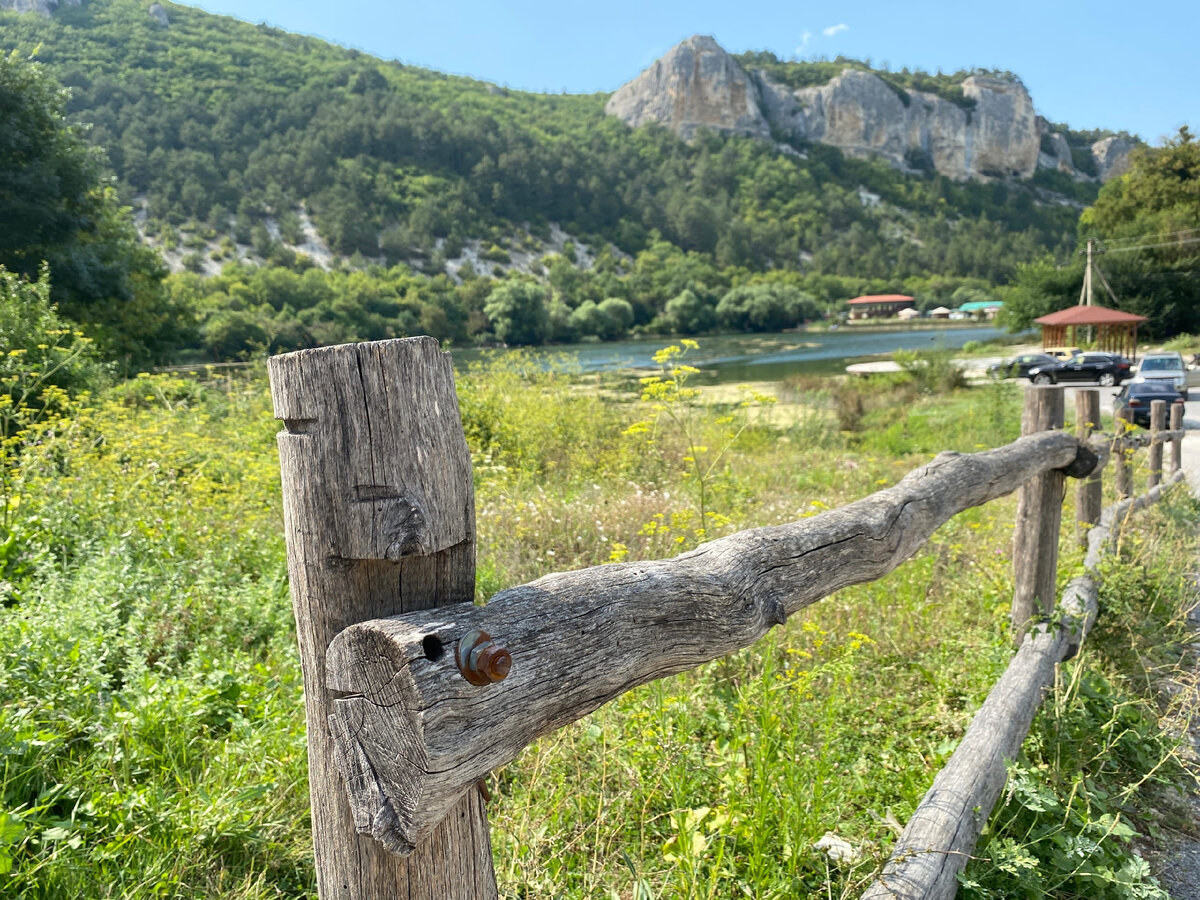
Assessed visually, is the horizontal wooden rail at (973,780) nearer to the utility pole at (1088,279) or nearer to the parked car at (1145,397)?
the parked car at (1145,397)

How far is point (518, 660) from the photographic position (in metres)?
0.88

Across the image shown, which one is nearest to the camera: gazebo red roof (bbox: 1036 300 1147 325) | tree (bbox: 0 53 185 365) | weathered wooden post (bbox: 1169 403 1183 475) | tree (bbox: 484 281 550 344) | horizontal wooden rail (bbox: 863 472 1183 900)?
horizontal wooden rail (bbox: 863 472 1183 900)

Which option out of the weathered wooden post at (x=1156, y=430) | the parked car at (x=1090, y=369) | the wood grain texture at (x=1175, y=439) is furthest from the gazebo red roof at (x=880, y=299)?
the weathered wooden post at (x=1156, y=430)

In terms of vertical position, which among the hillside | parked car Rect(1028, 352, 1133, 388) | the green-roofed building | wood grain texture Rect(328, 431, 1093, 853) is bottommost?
parked car Rect(1028, 352, 1133, 388)

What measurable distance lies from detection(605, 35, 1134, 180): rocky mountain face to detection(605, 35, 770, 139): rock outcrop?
21cm

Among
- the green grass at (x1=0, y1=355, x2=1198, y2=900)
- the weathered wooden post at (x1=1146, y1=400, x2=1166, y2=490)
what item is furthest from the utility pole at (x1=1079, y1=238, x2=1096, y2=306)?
the green grass at (x1=0, y1=355, x2=1198, y2=900)

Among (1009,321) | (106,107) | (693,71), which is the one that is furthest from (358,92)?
(1009,321)

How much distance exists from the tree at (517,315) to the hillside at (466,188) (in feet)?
6.02

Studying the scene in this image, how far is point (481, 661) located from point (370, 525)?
22 centimetres

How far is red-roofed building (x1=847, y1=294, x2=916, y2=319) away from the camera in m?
93.8

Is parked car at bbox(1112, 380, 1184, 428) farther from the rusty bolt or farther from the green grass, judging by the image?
the rusty bolt

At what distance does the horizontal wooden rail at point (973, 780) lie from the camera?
1600mm

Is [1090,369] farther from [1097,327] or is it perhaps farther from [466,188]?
[466,188]

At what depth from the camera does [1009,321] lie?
128ft
